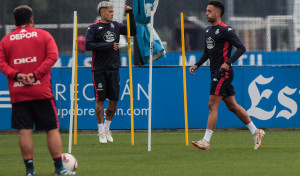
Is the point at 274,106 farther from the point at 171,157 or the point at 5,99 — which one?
the point at 171,157

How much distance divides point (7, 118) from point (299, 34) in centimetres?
734

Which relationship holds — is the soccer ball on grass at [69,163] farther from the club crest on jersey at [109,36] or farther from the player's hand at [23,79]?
the club crest on jersey at [109,36]

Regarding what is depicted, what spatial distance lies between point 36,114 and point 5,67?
54 cm

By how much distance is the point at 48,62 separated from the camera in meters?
7.33

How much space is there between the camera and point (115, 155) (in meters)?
9.57

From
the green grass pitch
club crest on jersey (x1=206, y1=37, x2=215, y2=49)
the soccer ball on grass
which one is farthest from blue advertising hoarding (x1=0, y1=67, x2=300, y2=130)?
the soccer ball on grass

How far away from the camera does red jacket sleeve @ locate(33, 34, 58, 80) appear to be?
7.28 metres

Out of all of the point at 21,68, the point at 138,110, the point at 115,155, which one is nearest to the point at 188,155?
the point at 115,155

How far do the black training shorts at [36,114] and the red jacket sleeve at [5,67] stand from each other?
0.98 feet

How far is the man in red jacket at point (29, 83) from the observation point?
7363 millimetres

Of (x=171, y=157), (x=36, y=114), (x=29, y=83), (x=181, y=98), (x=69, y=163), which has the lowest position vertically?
(x=181, y=98)

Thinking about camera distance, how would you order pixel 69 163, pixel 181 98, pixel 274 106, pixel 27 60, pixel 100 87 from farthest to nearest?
pixel 181 98
pixel 274 106
pixel 100 87
pixel 69 163
pixel 27 60

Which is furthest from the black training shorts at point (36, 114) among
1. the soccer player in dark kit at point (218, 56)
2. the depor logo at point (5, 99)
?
the depor logo at point (5, 99)

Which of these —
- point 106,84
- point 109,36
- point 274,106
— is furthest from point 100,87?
point 274,106
